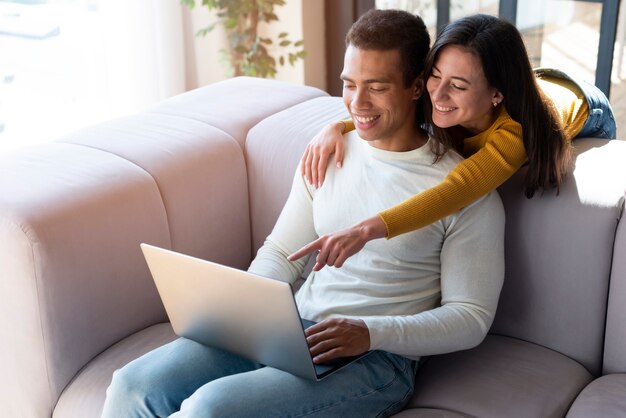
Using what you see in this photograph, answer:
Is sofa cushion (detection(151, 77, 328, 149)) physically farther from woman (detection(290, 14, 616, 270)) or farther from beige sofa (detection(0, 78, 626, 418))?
woman (detection(290, 14, 616, 270))

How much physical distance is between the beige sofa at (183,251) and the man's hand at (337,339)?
0.58 feet

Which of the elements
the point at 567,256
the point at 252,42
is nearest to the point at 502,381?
the point at 567,256

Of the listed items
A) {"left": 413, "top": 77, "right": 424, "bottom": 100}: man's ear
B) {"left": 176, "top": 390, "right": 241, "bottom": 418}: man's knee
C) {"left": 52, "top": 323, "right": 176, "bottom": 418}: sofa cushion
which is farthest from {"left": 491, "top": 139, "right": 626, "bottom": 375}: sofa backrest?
{"left": 52, "top": 323, "right": 176, "bottom": 418}: sofa cushion

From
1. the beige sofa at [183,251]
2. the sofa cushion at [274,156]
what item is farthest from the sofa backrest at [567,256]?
the sofa cushion at [274,156]

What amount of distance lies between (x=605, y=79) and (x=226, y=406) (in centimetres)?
255

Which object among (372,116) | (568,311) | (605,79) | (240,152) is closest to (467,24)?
(372,116)

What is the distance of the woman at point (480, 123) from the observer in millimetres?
1500

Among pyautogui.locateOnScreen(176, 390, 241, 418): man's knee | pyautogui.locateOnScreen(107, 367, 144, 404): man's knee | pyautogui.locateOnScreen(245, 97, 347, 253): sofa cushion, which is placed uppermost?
pyautogui.locateOnScreen(245, 97, 347, 253): sofa cushion

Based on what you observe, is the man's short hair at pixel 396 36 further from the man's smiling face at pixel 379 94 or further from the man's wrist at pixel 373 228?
the man's wrist at pixel 373 228

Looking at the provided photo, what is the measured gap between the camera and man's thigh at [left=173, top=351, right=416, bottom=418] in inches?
55.5

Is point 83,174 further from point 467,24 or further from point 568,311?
point 568,311

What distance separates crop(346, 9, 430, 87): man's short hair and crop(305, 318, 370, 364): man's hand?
47cm

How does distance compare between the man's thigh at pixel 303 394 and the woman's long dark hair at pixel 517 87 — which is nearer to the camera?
the man's thigh at pixel 303 394

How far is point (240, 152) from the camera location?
206 cm
